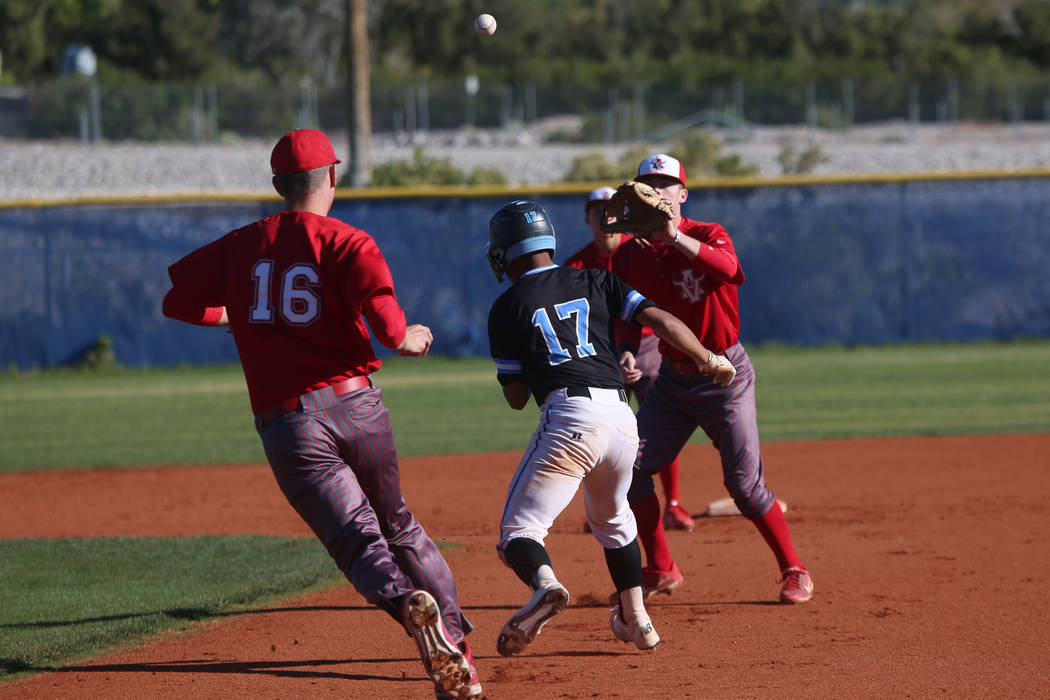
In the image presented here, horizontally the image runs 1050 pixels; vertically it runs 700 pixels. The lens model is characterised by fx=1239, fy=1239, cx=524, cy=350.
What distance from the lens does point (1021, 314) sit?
61.5 feet

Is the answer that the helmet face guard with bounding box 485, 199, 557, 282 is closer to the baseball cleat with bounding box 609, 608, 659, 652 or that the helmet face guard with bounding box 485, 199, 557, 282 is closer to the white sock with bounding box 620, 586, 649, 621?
the white sock with bounding box 620, 586, 649, 621

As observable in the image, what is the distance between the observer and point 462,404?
14.1 meters

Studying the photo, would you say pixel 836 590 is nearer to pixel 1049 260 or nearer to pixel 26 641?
pixel 26 641

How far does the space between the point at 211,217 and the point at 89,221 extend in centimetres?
177

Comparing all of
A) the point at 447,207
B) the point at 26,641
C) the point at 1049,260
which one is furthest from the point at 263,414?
the point at 1049,260

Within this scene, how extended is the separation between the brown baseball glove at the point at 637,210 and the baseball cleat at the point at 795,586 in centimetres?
179

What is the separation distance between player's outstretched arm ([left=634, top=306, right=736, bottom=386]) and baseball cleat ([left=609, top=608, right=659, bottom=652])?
939 mm

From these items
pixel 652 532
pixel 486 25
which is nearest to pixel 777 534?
pixel 652 532

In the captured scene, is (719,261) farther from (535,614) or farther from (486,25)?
(486,25)

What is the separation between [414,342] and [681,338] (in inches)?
39.7

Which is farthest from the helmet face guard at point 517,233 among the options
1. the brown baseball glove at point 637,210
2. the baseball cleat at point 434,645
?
the baseball cleat at point 434,645

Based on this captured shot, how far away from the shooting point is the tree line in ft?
193

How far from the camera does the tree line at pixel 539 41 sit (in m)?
58.9

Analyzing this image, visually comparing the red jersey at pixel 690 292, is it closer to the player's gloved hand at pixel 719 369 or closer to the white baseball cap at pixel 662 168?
the white baseball cap at pixel 662 168
